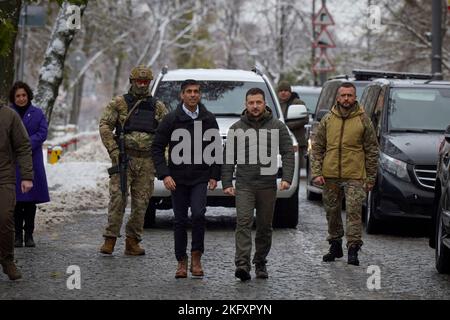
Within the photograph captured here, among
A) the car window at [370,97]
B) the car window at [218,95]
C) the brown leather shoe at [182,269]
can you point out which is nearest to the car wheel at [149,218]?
the car window at [218,95]

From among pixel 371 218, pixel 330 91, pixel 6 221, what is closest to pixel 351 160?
pixel 371 218

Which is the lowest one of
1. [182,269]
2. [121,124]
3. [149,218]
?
[149,218]

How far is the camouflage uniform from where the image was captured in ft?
38.1

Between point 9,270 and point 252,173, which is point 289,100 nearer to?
point 252,173

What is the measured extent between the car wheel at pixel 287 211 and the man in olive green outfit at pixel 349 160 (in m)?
2.82

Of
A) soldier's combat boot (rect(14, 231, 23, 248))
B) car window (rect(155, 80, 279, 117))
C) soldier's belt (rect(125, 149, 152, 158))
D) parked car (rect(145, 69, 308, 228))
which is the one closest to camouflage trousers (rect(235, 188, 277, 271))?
soldier's belt (rect(125, 149, 152, 158))

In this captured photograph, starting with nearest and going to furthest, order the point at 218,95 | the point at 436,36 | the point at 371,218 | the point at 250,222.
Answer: the point at 250,222
the point at 371,218
the point at 218,95
the point at 436,36

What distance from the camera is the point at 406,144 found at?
559 inches

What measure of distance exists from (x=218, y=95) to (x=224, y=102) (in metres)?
0.16
